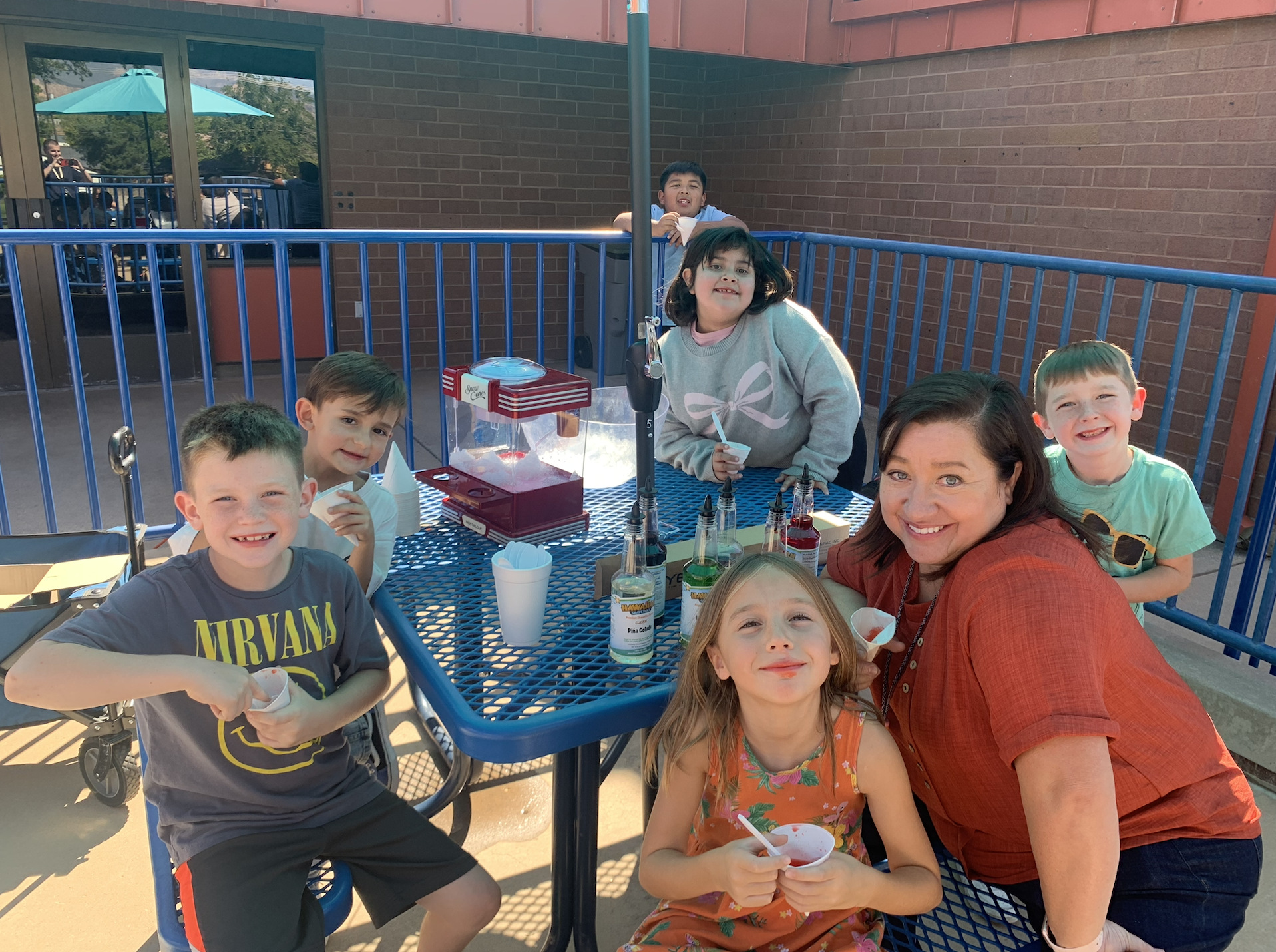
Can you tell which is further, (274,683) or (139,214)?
(139,214)

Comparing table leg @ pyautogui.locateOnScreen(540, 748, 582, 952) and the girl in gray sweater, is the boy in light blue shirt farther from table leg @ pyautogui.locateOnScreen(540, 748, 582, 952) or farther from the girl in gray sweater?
table leg @ pyautogui.locateOnScreen(540, 748, 582, 952)

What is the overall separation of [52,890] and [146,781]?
100cm

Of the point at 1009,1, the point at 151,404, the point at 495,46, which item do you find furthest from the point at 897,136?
the point at 151,404

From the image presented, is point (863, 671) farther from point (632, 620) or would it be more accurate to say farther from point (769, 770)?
point (632, 620)

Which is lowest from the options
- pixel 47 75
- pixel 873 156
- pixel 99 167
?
pixel 99 167

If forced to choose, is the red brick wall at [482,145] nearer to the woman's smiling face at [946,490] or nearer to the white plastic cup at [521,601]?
the white plastic cup at [521,601]

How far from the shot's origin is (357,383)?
2.10 meters

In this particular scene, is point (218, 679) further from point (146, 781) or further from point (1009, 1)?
point (1009, 1)

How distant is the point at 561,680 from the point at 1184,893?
3.31 ft

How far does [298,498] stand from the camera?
1689 mm

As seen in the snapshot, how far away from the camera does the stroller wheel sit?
2549mm

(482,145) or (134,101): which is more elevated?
(134,101)

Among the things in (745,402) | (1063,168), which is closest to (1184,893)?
(745,402)

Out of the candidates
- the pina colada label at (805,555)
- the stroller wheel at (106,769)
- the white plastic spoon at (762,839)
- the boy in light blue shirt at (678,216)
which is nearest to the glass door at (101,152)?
the boy in light blue shirt at (678,216)
